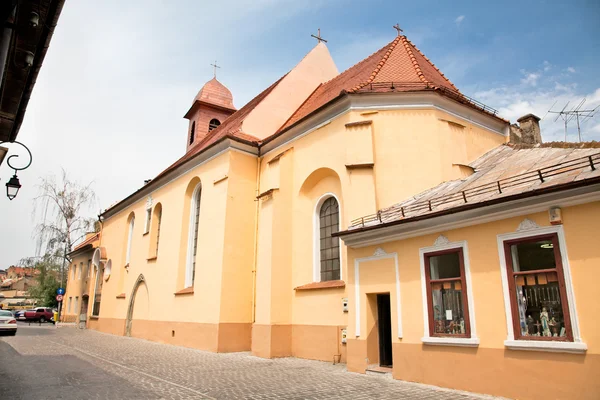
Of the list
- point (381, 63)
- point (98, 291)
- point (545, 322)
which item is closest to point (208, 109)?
point (98, 291)

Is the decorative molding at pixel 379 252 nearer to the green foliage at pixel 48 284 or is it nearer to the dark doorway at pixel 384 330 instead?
the dark doorway at pixel 384 330

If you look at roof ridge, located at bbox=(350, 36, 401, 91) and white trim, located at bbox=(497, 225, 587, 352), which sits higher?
roof ridge, located at bbox=(350, 36, 401, 91)

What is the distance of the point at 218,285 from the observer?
15531 millimetres

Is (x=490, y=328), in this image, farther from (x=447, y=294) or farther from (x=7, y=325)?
(x=7, y=325)

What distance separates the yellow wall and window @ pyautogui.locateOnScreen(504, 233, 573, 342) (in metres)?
0.21

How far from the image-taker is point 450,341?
8461 millimetres

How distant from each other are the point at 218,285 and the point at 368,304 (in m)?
6.77

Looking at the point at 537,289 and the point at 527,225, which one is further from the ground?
the point at 527,225

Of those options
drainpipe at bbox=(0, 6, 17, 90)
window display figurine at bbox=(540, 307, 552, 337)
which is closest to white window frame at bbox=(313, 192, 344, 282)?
window display figurine at bbox=(540, 307, 552, 337)

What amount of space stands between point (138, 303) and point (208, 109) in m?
13.6

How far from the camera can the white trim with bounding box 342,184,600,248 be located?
7.05 meters

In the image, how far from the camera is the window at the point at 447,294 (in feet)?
28.0

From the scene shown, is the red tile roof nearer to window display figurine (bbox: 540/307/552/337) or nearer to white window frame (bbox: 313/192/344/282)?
white window frame (bbox: 313/192/344/282)

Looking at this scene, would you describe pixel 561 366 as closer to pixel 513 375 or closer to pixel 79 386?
pixel 513 375
